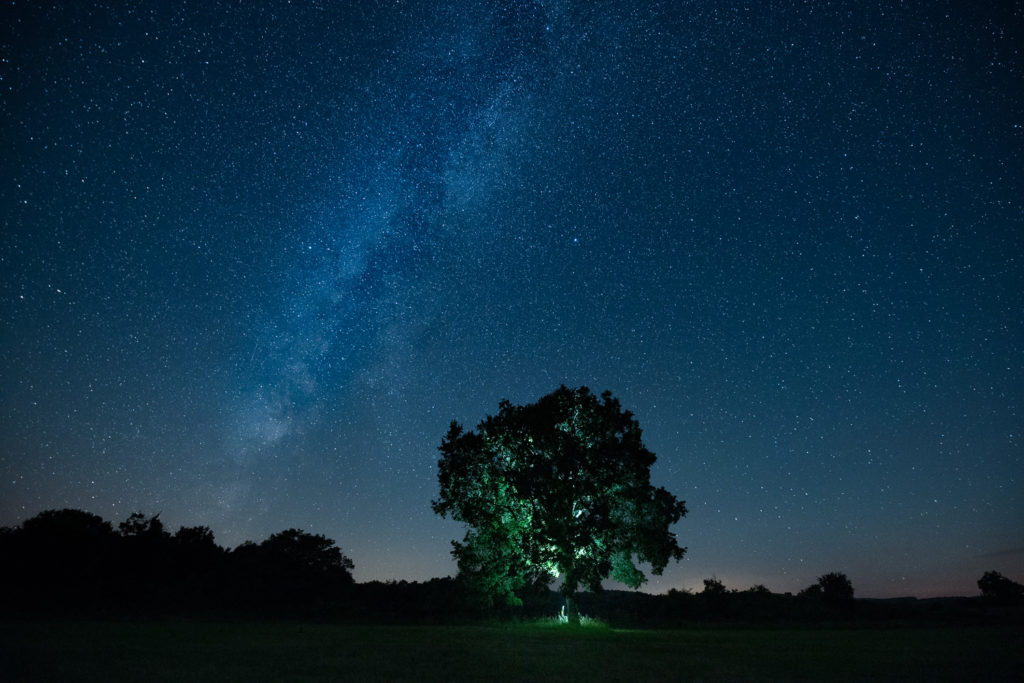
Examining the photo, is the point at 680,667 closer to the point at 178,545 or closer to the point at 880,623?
the point at 880,623

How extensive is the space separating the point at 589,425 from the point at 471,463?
278 inches

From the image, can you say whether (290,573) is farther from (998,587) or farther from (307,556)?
(998,587)

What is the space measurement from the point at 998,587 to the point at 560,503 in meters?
81.2

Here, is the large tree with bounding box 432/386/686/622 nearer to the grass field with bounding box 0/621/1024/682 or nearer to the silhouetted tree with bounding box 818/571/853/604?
the grass field with bounding box 0/621/1024/682

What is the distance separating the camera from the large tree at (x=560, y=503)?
30.3 m

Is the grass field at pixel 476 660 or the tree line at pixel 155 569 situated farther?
the tree line at pixel 155 569

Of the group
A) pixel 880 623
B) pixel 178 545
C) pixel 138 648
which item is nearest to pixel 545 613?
pixel 880 623

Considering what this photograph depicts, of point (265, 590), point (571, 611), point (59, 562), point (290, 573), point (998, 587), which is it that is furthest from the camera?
point (998, 587)

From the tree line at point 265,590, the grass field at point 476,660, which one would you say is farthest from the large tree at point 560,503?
the tree line at point 265,590

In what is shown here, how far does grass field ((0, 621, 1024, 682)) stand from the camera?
37.4 feet

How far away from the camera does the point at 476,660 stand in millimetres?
13906

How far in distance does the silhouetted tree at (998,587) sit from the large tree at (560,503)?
7314 cm

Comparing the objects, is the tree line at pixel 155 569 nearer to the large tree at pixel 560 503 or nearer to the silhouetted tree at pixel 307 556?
the silhouetted tree at pixel 307 556

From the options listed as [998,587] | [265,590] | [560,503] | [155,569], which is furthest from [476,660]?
[998,587]
